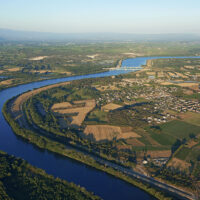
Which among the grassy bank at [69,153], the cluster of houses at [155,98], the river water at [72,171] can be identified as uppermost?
the cluster of houses at [155,98]

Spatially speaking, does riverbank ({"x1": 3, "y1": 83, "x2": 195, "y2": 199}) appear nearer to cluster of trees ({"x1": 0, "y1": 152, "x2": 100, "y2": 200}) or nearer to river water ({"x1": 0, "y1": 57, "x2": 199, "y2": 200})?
river water ({"x1": 0, "y1": 57, "x2": 199, "y2": 200})

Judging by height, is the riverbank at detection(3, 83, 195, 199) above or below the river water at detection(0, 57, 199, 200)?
above

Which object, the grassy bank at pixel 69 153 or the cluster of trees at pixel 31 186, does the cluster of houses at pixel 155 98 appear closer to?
the grassy bank at pixel 69 153

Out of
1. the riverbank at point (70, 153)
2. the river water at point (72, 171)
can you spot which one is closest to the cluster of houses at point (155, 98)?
the riverbank at point (70, 153)

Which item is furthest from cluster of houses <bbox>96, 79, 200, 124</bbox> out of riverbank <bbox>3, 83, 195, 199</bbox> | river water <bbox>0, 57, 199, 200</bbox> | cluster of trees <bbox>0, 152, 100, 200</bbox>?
cluster of trees <bbox>0, 152, 100, 200</bbox>

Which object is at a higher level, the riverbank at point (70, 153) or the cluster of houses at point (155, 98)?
the cluster of houses at point (155, 98)

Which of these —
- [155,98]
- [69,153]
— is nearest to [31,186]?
[69,153]

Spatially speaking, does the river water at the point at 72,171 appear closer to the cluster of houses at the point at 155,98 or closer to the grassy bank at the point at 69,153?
the grassy bank at the point at 69,153

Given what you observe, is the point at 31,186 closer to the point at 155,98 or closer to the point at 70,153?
the point at 70,153

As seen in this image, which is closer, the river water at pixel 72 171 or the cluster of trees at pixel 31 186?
the cluster of trees at pixel 31 186

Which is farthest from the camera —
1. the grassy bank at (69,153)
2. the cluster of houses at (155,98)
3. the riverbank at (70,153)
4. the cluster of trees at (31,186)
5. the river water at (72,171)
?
the cluster of houses at (155,98)

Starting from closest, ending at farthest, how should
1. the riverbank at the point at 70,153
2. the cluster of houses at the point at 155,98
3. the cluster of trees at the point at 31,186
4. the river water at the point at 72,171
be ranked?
the cluster of trees at the point at 31,186 → the riverbank at the point at 70,153 → the river water at the point at 72,171 → the cluster of houses at the point at 155,98
